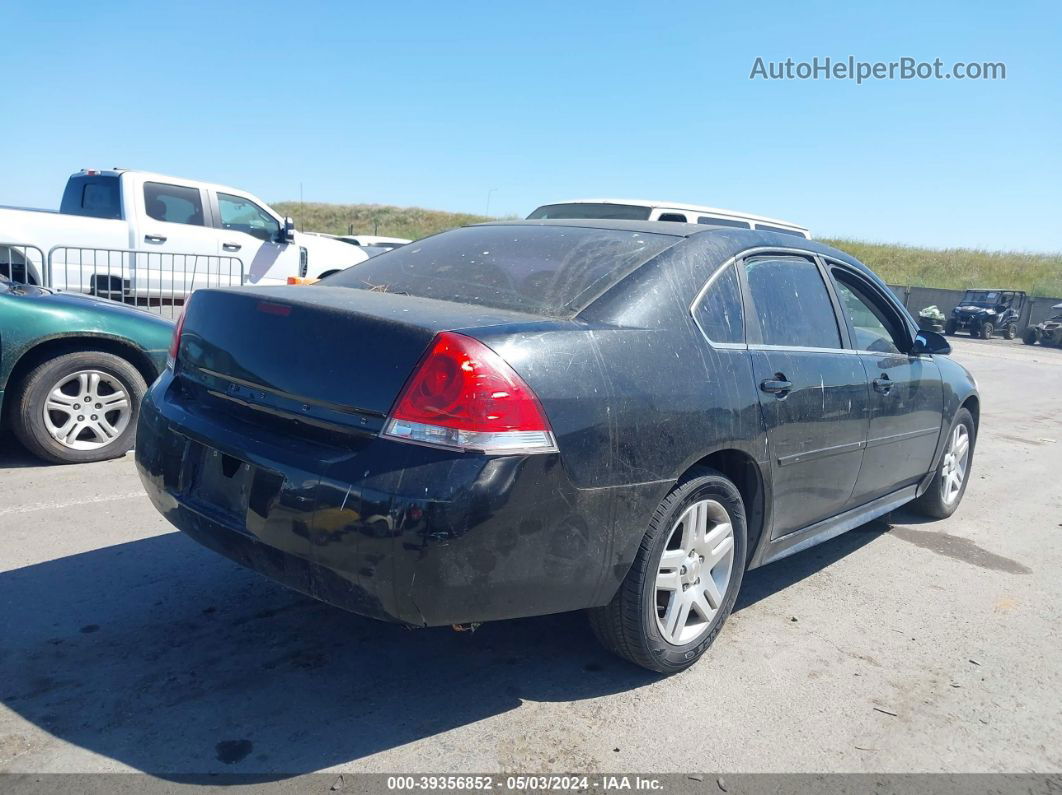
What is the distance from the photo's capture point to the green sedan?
539 cm

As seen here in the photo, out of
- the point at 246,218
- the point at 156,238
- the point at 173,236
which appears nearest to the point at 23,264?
the point at 156,238

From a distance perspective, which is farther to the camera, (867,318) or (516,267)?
(867,318)

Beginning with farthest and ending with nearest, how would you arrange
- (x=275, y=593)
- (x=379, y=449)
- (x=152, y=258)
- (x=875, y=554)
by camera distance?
(x=152, y=258) → (x=875, y=554) → (x=275, y=593) → (x=379, y=449)

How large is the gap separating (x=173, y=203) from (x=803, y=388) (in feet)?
29.1

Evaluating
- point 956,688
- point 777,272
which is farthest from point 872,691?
point 777,272

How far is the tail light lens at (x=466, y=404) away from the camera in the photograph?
2.61 meters

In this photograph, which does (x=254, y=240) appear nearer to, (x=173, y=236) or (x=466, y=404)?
(x=173, y=236)

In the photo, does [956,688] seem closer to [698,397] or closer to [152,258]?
[698,397]

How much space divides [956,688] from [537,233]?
2503 mm

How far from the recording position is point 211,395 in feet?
10.5

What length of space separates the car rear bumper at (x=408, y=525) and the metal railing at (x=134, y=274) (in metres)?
6.42

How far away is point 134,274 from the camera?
30.7 feet

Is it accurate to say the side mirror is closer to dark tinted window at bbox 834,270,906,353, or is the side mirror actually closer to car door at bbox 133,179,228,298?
dark tinted window at bbox 834,270,906,353

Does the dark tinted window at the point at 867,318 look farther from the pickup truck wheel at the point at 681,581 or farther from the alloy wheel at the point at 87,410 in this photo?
the alloy wheel at the point at 87,410
